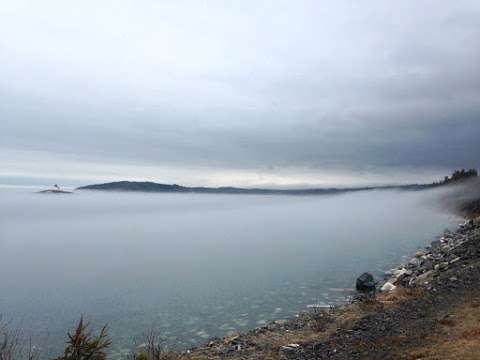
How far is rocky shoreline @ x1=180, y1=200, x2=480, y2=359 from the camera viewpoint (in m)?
14.0

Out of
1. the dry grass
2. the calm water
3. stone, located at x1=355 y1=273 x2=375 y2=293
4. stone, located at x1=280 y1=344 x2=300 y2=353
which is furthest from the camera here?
stone, located at x1=355 y1=273 x2=375 y2=293

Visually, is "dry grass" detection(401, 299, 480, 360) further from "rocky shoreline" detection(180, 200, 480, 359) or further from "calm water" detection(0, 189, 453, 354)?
"calm water" detection(0, 189, 453, 354)

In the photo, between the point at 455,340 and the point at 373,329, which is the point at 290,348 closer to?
the point at 373,329

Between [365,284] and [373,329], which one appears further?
[365,284]

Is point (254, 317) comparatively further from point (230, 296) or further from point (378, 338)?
point (378, 338)

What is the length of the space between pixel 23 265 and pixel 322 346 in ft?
152

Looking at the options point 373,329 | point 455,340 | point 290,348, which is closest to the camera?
point 455,340

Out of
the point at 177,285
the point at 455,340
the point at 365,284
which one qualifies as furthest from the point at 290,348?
the point at 177,285

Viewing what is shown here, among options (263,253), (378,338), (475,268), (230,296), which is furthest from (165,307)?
(263,253)

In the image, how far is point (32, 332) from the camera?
22453mm

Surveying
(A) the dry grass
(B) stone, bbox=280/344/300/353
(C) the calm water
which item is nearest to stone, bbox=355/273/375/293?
(C) the calm water

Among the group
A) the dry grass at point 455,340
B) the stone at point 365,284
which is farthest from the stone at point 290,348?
the stone at point 365,284

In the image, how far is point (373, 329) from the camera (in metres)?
16.5

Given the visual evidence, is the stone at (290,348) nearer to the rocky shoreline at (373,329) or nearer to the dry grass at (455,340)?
the rocky shoreline at (373,329)
